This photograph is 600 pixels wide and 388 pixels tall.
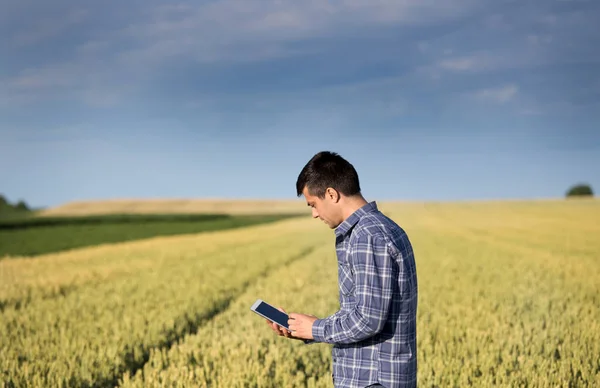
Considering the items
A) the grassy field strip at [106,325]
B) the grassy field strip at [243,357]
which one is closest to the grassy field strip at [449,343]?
the grassy field strip at [243,357]

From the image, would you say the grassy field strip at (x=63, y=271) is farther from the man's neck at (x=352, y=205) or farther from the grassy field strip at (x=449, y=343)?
the man's neck at (x=352, y=205)

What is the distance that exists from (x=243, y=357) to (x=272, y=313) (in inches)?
143

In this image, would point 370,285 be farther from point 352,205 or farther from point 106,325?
point 106,325

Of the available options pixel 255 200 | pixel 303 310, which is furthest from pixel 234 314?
pixel 255 200

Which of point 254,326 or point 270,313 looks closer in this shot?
point 270,313

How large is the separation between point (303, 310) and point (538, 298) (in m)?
4.48

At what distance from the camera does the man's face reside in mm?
2826

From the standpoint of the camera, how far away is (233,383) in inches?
199

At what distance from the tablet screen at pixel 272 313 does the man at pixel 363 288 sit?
0.05m

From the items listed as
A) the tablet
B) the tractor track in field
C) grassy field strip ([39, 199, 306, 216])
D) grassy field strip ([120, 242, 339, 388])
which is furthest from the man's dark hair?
grassy field strip ([39, 199, 306, 216])

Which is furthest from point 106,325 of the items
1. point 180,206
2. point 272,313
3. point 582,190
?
point 582,190

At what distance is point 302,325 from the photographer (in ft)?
9.34

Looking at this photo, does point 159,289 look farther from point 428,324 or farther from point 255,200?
point 255,200

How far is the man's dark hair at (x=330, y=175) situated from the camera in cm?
280
